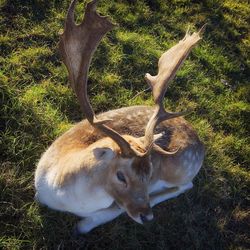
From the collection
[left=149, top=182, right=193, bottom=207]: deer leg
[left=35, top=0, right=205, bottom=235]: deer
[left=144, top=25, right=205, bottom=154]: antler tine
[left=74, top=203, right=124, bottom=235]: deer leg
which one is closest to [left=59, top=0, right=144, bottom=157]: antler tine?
[left=35, top=0, right=205, bottom=235]: deer

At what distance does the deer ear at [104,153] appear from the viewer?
405 cm

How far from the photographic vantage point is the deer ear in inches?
160

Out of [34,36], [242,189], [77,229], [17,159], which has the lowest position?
[242,189]

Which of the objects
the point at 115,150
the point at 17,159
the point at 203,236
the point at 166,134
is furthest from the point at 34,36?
the point at 203,236

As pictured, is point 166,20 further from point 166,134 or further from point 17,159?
point 17,159

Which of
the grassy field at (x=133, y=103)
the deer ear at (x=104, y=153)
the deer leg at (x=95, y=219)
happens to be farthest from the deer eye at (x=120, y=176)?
the grassy field at (x=133, y=103)

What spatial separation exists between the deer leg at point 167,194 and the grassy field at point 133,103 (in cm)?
13

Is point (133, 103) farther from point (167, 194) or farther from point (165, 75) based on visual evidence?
point (165, 75)

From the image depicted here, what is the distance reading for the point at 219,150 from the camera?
592cm

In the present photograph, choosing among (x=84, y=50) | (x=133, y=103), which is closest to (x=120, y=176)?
(x=84, y=50)

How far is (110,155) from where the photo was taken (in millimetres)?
4066

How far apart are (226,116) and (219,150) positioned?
2.07 ft

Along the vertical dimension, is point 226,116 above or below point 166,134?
below

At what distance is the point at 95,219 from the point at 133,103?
1729 mm
